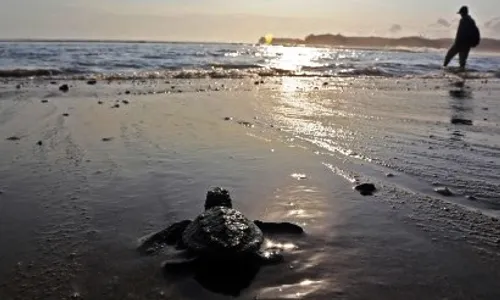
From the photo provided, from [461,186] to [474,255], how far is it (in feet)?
6.03

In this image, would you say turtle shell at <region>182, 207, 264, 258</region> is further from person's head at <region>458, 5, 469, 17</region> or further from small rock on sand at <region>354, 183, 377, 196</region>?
person's head at <region>458, 5, 469, 17</region>

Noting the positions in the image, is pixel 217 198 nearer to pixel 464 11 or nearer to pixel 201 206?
pixel 201 206

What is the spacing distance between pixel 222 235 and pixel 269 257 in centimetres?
43

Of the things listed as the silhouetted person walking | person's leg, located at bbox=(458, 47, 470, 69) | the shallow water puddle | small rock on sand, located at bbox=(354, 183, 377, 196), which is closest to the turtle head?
the shallow water puddle

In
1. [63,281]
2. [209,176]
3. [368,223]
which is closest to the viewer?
[63,281]

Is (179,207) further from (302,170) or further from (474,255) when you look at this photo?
(474,255)

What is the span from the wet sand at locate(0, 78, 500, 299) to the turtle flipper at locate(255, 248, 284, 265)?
0.07 metres

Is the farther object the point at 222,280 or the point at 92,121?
the point at 92,121

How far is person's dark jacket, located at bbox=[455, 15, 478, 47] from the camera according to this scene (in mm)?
22797

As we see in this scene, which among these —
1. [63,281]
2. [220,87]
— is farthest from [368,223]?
[220,87]

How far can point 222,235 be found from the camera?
12.5 ft

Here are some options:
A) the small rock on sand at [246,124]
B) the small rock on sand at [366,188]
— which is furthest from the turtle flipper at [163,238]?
the small rock on sand at [246,124]

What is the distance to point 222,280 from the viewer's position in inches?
145

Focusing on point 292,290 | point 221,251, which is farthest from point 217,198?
point 292,290
